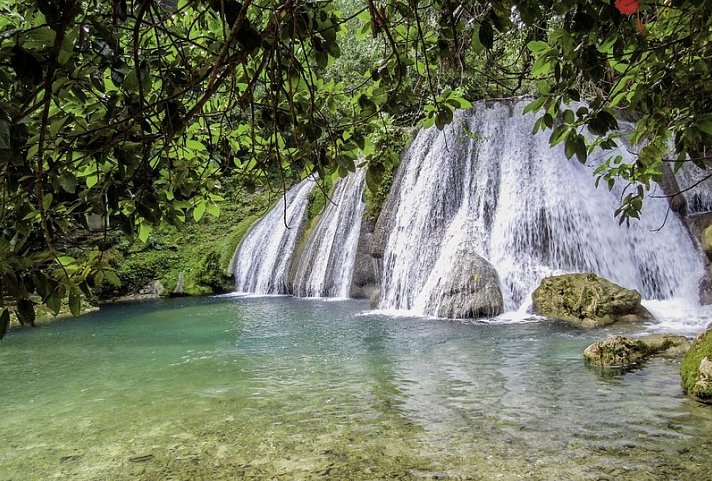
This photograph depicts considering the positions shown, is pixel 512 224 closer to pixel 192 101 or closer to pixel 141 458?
pixel 141 458

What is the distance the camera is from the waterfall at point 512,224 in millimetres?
10719

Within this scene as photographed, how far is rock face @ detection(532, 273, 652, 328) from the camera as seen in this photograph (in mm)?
8414

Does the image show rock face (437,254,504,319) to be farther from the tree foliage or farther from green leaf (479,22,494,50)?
green leaf (479,22,494,50)

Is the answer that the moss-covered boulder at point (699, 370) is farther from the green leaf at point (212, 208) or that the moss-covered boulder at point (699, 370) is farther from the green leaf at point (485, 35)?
the green leaf at point (212, 208)

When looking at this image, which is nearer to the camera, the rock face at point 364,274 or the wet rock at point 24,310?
the wet rock at point 24,310

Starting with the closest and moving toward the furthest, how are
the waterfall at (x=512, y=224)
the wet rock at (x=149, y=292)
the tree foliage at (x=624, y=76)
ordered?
the tree foliage at (x=624, y=76), the waterfall at (x=512, y=224), the wet rock at (x=149, y=292)

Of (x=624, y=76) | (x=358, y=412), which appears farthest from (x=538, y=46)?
(x=358, y=412)

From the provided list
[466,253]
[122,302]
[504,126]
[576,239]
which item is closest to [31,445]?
[466,253]

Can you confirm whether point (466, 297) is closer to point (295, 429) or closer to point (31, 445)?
point (295, 429)

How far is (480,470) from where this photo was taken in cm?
333

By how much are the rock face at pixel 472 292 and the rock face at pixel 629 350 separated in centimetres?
391

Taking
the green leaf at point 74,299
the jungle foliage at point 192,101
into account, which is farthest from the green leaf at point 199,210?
the green leaf at point 74,299

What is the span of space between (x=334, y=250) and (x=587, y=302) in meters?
8.75

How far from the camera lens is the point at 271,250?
61.0 ft
